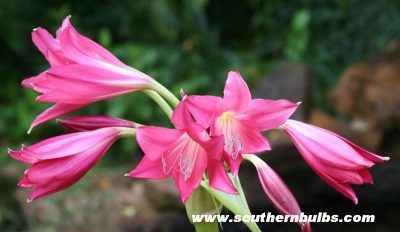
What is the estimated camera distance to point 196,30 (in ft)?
21.6

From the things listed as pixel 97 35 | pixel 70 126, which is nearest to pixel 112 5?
pixel 97 35

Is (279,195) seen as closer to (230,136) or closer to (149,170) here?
(230,136)

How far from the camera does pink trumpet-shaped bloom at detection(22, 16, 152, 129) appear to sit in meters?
1.10

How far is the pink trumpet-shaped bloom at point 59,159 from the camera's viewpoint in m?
1.08

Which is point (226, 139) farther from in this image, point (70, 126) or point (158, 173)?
point (70, 126)

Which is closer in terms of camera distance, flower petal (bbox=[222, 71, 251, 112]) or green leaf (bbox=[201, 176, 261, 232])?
flower petal (bbox=[222, 71, 251, 112])

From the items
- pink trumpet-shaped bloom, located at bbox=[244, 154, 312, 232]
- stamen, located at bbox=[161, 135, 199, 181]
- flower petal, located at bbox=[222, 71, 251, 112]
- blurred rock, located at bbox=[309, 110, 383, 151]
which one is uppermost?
blurred rock, located at bbox=[309, 110, 383, 151]

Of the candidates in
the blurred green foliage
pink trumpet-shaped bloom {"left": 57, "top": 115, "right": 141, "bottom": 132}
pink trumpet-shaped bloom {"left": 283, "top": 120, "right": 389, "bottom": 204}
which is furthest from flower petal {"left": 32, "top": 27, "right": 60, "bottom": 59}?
the blurred green foliage

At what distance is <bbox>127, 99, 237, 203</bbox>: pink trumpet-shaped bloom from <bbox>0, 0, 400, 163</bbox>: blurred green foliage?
15.3 feet

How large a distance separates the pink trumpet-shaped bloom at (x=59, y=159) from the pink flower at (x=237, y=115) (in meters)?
0.23

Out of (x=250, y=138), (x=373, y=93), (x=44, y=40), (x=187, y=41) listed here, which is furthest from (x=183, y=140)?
(x=187, y=41)

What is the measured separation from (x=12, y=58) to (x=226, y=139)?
21.5ft

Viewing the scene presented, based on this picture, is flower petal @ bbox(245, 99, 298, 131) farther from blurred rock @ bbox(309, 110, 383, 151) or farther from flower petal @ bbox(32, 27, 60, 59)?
blurred rock @ bbox(309, 110, 383, 151)

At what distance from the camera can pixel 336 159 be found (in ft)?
3.59
